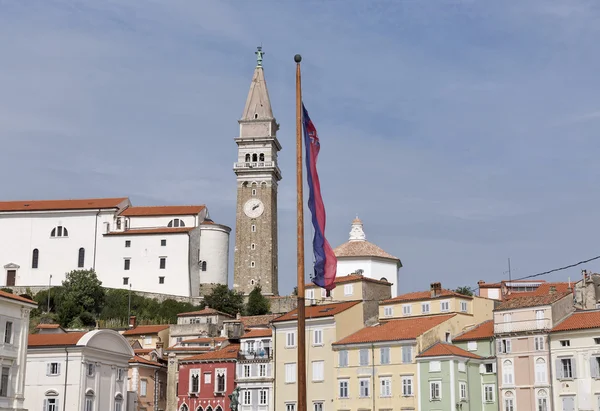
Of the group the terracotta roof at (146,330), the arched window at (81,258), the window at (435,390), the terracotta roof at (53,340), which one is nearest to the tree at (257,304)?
the terracotta roof at (146,330)

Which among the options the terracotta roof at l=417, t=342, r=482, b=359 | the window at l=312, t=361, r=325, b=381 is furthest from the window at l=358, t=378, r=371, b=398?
the terracotta roof at l=417, t=342, r=482, b=359

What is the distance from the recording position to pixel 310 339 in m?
63.8

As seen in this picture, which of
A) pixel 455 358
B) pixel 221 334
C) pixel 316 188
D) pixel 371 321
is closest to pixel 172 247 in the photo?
pixel 221 334

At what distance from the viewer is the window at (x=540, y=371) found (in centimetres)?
5428

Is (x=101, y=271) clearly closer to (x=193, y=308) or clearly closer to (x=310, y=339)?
(x=193, y=308)

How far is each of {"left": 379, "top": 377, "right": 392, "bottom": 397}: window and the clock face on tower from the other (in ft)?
182

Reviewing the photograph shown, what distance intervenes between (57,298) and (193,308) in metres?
13.6

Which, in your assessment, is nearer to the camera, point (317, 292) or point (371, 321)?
point (371, 321)

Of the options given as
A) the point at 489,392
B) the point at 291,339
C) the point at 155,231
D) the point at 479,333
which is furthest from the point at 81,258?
the point at 489,392

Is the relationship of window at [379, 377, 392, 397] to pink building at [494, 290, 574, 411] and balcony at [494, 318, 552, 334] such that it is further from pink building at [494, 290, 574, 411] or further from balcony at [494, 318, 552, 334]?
balcony at [494, 318, 552, 334]

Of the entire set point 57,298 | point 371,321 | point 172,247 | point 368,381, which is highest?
point 172,247

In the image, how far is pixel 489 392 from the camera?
2255 inches

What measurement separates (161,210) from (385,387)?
188ft

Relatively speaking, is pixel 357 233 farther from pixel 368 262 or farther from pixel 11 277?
pixel 11 277
